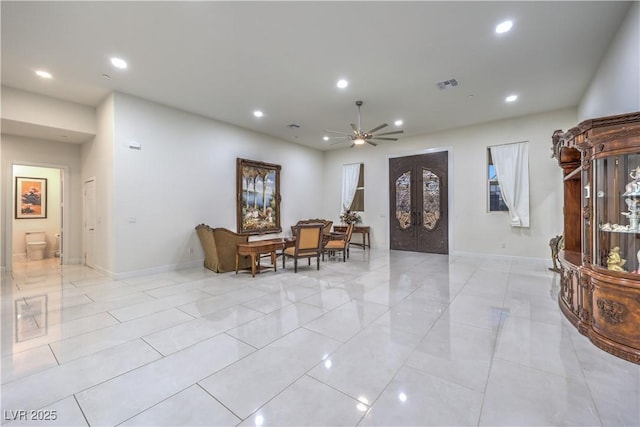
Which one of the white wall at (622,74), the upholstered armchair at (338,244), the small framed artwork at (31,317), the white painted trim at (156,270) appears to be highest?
the white wall at (622,74)

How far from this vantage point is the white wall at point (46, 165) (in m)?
5.79

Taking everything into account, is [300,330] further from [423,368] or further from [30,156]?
[30,156]

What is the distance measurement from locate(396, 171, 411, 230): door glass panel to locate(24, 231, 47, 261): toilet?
383 inches

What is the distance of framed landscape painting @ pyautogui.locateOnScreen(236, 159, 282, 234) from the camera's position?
7.11 metres

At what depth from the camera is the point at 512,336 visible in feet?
9.00

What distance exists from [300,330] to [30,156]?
7.26 metres

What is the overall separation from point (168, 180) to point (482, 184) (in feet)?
24.1

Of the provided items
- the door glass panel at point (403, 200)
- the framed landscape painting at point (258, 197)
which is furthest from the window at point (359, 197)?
the framed landscape painting at point (258, 197)

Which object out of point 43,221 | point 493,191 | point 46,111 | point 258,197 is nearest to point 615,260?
point 493,191

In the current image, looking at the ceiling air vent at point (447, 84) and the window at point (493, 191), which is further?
the window at point (493, 191)

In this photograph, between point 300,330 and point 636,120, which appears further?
point 300,330

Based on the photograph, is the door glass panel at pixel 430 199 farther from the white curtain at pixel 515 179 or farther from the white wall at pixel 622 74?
the white wall at pixel 622 74

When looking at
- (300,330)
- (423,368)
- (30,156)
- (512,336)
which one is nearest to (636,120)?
(512,336)

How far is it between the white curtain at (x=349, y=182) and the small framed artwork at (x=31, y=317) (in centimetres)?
742
